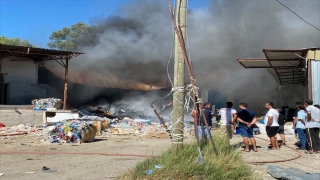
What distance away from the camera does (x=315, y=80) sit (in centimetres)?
958

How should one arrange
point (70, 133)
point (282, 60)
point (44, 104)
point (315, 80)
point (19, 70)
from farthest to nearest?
point (19, 70) < point (44, 104) < point (282, 60) < point (70, 133) < point (315, 80)

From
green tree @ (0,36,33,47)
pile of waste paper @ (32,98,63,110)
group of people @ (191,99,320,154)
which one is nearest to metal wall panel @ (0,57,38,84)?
pile of waste paper @ (32,98,63,110)

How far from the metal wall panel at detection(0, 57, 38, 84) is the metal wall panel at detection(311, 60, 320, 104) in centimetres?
1590

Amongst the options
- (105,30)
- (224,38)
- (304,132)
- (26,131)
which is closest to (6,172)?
(304,132)

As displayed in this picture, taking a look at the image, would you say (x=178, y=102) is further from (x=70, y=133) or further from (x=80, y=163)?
(x=70, y=133)

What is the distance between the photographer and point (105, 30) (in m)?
27.4

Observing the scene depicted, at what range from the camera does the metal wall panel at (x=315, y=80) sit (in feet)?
31.3

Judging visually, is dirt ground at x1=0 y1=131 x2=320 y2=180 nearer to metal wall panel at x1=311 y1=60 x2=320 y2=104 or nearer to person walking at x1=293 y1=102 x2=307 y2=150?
person walking at x1=293 y1=102 x2=307 y2=150

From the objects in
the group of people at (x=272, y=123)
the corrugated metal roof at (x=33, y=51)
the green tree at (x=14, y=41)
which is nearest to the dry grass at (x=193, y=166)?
the group of people at (x=272, y=123)

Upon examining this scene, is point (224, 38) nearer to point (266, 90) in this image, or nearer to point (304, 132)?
point (266, 90)

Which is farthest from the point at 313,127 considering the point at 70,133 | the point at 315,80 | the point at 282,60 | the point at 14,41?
the point at 14,41

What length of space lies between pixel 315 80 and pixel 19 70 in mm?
16175

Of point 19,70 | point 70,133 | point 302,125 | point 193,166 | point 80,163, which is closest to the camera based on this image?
point 193,166

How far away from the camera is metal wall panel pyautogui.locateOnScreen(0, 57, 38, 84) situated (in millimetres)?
19359
